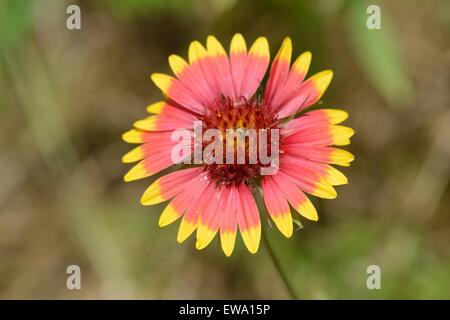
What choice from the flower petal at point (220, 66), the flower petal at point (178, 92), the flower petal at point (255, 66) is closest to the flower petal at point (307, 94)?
the flower petal at point (255, 66)

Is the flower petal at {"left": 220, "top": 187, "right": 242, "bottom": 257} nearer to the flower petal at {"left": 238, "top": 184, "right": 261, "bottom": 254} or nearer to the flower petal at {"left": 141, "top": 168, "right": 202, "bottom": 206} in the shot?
the flower petal at {"left": 238, "top": 184, "right": 261, "bottom": 254}

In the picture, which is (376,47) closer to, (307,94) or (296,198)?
(307,94)

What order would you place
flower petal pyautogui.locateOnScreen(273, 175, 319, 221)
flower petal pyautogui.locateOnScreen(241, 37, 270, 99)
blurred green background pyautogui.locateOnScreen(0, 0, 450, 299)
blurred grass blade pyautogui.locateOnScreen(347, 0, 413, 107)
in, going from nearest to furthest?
flower petal pyautogui.locateOnScreen(273, 175, 319, 221) → flower petal pyautogui.locateOnScreen(241, 37, 270, 99) → blurred grass blade pyautogui.locateOnScreen(347, 0, 413, 107) → blurred green background pyautogui.locateOnScreen(0, 0, 450, 299)

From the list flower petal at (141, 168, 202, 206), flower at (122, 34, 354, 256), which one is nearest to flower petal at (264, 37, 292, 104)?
flower at (122, 34, 354, 256)

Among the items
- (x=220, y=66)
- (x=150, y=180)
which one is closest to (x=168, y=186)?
(x=220, y=66)

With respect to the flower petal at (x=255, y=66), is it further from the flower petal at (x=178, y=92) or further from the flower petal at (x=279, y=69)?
the flower petal at (x=178, y=92)

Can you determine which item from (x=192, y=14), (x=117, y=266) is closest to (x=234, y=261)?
(x=117, y=266)
